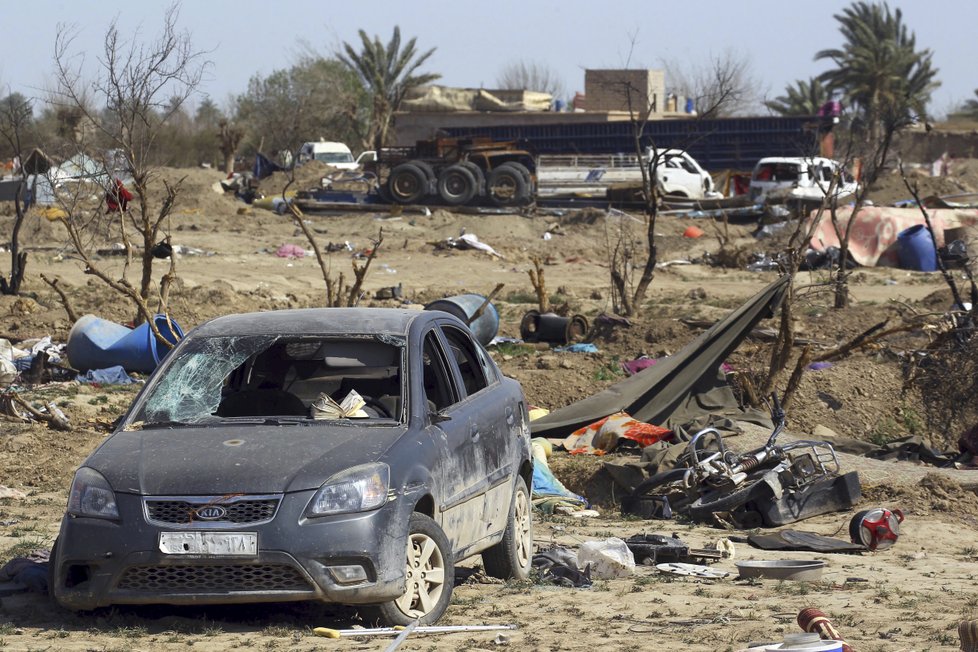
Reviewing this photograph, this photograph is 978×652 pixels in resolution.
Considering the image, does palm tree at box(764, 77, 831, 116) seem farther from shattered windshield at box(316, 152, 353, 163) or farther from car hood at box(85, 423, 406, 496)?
car hood at box(85, 423, 406, 496)

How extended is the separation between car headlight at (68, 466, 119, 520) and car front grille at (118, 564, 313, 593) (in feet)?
0.85

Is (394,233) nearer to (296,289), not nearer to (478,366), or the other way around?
(296,289)

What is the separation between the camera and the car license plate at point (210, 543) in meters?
5.02

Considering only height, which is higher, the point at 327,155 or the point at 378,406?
the point at 327,155

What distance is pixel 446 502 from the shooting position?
5.65 metres

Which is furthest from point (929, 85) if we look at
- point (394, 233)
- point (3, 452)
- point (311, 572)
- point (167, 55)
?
point (311, 572)

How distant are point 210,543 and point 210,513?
12cm

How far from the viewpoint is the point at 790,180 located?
34.2 m

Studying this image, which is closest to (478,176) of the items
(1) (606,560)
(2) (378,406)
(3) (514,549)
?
(1) (606,560)

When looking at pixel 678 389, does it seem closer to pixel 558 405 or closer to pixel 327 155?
pixel 558 405

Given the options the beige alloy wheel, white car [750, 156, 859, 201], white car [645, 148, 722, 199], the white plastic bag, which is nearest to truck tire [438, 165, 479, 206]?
white car [645, 148, 722, 199]

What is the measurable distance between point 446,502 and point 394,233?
2640 centimetres

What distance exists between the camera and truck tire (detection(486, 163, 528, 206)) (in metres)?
34.8

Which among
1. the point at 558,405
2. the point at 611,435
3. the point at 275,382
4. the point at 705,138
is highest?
the point at 705,138
